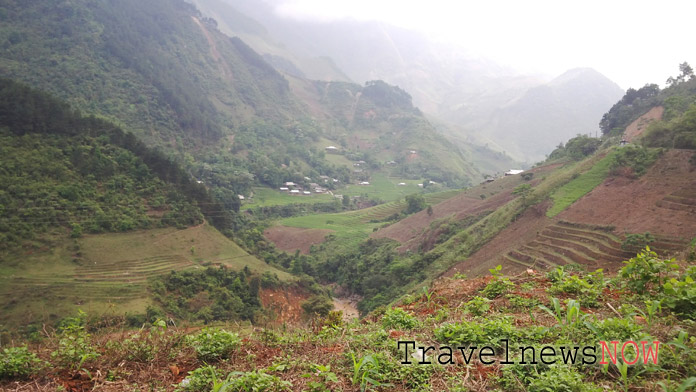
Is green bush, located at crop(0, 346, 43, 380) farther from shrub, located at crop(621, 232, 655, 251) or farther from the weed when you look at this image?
shrub, located at crop(621, 232, 655, 251)

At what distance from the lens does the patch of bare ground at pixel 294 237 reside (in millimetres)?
47078

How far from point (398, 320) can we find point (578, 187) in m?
23.5

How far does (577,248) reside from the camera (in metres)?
18.0

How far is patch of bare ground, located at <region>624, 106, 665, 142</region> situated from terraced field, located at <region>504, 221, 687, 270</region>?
86.1 ft

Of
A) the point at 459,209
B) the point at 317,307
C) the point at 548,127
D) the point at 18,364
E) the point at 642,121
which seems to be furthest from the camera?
the point at 548,127

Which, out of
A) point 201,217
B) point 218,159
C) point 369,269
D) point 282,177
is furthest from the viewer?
point 282,177

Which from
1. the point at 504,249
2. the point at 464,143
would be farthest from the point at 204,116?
the point at 464,143

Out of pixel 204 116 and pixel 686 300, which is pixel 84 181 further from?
pixel 204 116

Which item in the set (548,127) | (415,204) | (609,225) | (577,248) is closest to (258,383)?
(577,248)

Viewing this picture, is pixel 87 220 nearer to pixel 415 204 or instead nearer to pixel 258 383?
pixel 258 383

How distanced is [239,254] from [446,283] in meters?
25.9

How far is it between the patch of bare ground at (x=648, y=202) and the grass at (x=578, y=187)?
1.96ft

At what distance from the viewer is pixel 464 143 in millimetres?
147125

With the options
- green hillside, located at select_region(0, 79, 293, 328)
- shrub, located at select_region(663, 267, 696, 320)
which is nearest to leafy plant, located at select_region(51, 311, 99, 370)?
shrub, located at select_region(663, 267, 696, 320)
